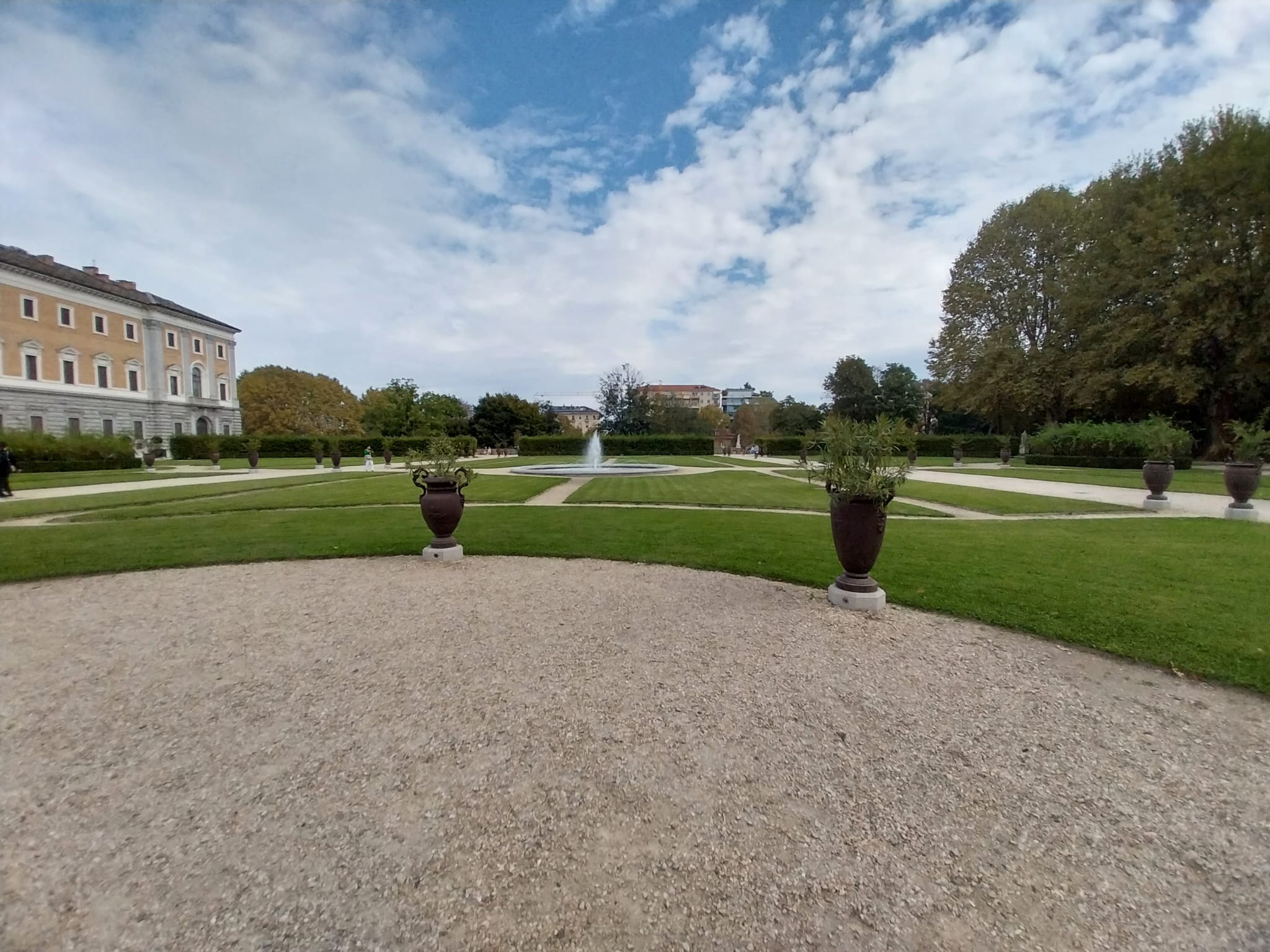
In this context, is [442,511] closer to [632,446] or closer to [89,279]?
[632,446]

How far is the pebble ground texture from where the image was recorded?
1939mm

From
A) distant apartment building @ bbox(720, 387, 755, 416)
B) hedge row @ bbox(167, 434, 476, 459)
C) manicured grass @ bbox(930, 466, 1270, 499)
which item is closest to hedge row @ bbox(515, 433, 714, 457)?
hedge row @ bbox(167, 434, 476, 459)

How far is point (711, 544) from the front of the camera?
8289 mm

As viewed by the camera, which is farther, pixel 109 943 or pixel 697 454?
pixel 697 454

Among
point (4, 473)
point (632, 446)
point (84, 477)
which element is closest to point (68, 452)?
point (84, 477)

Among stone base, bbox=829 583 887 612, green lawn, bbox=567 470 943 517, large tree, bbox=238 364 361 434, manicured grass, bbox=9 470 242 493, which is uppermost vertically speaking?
large tree, bbox=238 364 361 434

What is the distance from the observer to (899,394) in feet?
185

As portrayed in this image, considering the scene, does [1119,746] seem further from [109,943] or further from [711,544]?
[711,544]

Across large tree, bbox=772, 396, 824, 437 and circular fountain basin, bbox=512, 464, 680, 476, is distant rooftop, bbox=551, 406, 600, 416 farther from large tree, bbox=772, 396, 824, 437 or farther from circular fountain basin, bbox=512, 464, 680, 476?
circular fountain basin, bbox=512, 464, 680, 476

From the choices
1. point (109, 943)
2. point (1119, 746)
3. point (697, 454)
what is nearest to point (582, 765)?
point (109, 943)

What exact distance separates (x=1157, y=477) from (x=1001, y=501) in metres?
2.73

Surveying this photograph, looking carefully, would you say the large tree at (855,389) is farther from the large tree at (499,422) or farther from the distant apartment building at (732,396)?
the distant apartment building at (732,396)

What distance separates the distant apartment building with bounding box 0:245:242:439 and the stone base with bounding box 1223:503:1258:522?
60864 mm

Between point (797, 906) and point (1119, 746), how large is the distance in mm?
2303
